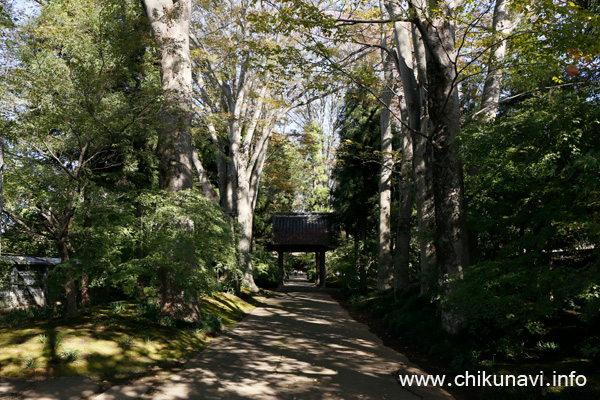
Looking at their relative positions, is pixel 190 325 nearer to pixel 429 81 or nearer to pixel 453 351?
pixel 453 351

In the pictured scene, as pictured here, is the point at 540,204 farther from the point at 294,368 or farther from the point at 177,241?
the point at 177,241

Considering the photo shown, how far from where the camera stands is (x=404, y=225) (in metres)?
14.8

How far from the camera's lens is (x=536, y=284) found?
5.31m

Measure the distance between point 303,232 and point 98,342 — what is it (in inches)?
830

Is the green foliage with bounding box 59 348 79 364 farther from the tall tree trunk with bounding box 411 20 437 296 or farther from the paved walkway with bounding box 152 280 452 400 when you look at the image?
the tall tree trunk with bounding box 411 20 437 296

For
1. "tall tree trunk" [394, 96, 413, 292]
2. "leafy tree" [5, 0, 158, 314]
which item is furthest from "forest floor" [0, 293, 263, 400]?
"tall tree trunk" [394, 96, 413, 292]

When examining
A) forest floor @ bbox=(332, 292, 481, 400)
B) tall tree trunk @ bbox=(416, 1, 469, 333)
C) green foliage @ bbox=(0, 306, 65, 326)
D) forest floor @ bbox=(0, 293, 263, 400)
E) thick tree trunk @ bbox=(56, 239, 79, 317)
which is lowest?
forest floor @ bbox=(332, 292, 481, 400)

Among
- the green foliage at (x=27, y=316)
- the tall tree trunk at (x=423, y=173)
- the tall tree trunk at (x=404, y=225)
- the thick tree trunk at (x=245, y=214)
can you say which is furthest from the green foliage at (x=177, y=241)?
the thick tree trunk at (x=245, y=214)

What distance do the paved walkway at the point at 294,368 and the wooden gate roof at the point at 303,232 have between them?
1595 cm

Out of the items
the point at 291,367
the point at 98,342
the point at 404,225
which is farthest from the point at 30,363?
the point at 404,225

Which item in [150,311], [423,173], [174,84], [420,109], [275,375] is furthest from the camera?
[423,173]

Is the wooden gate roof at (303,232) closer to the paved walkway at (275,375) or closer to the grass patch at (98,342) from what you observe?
the paved walkway at (275,375)

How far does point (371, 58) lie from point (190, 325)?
604 inches

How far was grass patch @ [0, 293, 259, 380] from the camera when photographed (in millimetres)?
5859
